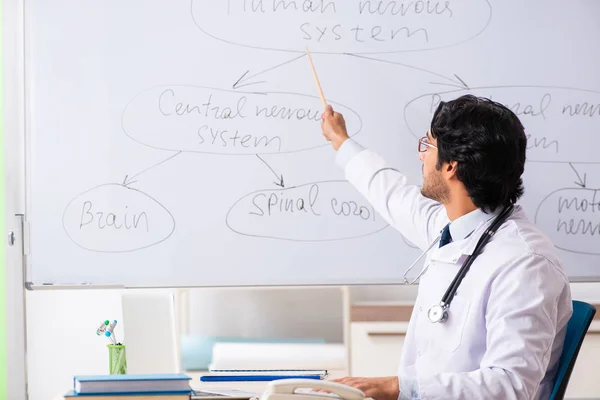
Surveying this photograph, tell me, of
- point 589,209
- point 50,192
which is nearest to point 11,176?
point 50,192

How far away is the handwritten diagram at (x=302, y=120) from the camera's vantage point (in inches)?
97.3

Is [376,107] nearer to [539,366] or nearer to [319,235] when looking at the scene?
[319,235]

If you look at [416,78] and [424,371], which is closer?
[424,371]

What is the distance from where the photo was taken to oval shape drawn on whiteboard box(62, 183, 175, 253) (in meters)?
2.45

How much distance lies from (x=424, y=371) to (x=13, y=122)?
1459 millimetres

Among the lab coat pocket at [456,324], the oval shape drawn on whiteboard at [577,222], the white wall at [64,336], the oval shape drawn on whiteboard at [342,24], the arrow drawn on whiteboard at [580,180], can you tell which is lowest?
the white wall at [64,336]

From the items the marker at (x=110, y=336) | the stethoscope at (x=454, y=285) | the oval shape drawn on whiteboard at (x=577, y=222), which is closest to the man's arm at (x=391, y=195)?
the stethoscope at (x=454, y=285)

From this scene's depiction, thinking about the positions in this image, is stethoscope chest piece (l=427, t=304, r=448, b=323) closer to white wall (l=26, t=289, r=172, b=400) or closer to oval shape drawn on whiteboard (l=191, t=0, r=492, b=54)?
oval shape drawn on whiteboard (l=191, t=0, r=492, b=54)

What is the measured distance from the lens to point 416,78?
257cm

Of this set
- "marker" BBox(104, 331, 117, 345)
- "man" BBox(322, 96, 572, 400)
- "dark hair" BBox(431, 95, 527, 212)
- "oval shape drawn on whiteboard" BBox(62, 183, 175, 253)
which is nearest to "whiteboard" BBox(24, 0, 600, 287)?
"oval shape drawn on whiteboard" BBox(62, 183, 175, 253)

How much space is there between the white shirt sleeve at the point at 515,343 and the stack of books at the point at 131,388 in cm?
51

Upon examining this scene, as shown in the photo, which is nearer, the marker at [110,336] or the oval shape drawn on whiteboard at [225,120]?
the marker at [110,336]

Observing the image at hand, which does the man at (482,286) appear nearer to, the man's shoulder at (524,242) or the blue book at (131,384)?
the man's shoulder at (524,242)

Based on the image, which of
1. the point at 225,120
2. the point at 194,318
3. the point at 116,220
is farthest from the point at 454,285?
the point at 194,318
